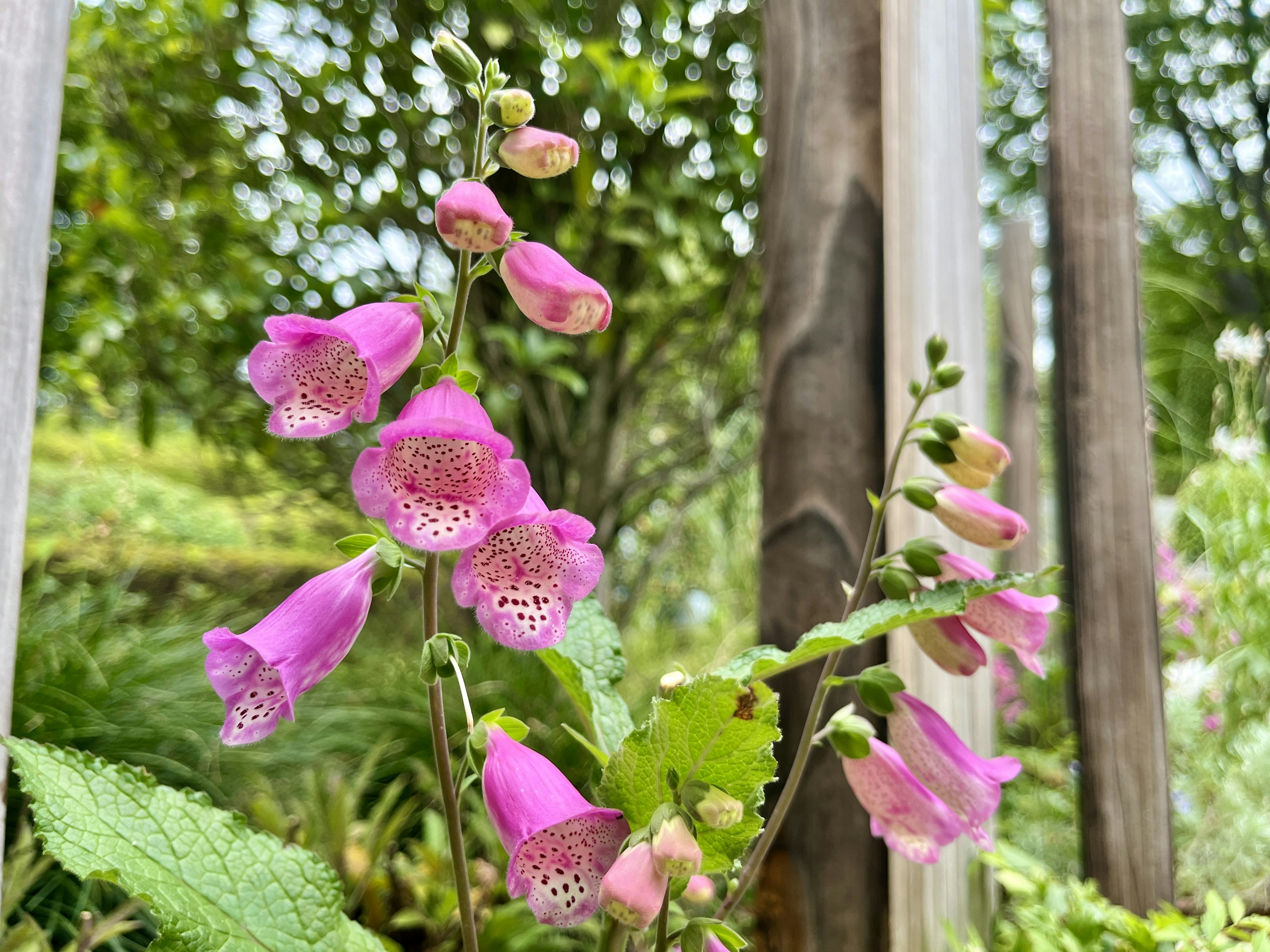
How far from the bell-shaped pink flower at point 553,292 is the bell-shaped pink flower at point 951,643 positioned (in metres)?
0.34

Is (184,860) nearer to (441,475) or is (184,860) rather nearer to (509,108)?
(441,475)

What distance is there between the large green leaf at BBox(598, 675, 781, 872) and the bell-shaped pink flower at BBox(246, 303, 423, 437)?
233 mm

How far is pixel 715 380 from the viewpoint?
2.07m

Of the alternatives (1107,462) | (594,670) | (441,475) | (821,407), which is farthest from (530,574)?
(1107,462)

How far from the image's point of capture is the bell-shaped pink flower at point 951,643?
0.63 m

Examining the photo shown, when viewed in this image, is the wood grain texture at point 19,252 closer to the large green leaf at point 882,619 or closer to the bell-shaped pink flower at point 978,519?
the large green leaf at point 882,619

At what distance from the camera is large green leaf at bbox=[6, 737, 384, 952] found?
0.46 meters

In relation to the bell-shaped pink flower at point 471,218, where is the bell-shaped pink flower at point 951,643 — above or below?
below

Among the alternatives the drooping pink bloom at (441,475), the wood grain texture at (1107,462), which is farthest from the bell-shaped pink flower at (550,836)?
the wood grain texture at (1107,462)

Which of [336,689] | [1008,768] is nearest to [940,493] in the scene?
[1008,768]

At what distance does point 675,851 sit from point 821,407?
2.47 ft

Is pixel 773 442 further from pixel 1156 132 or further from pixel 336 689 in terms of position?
pixel 1156 132

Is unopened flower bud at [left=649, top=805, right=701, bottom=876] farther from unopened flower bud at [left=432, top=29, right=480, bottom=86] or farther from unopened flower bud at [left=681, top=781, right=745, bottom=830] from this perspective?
unopened flower bud at [left=432, top=29, right=480, bottom=86]

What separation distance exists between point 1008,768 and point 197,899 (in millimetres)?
598
